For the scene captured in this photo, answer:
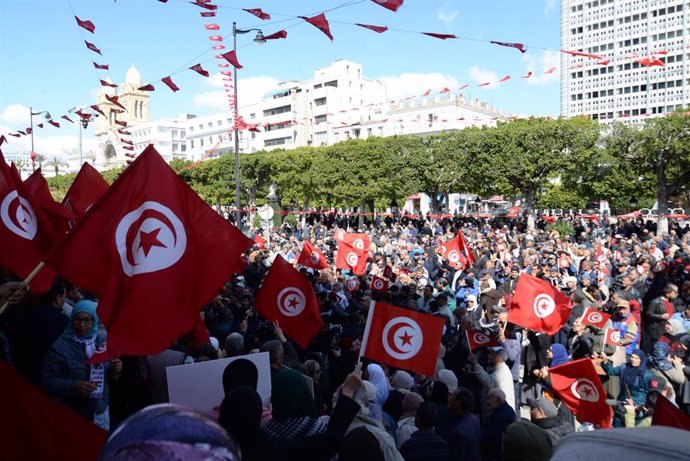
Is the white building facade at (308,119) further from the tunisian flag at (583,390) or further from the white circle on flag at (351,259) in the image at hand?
the tunisian flag at (583,390)

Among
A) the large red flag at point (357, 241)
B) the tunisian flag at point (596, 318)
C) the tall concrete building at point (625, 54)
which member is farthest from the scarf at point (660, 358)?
the tall concrete building at point (625, 54)

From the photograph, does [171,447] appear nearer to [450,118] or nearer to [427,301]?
[427,301]

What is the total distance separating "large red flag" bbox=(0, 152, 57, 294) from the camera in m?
6.07

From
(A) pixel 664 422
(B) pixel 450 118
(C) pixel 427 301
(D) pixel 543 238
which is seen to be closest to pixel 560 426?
(A) pixel 664 422

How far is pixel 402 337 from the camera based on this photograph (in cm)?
561

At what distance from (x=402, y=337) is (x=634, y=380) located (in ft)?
9.20

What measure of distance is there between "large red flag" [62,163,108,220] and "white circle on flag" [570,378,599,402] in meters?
6.79

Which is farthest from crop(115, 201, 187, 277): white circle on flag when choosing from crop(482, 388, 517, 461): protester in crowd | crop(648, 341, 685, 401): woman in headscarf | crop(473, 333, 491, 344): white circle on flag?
crop(648, 341, 685, 401): woman in headscarf

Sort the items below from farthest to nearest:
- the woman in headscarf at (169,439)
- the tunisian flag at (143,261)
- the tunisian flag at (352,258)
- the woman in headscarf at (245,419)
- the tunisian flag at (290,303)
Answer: the tunisian flag at (352,258)
the tunisian flag at (290,303)
the tunisian flag at (143,261)
the woman in headscarf at (245,419)
the woman in headscarf at (169,439)

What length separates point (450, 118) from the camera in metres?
78.6

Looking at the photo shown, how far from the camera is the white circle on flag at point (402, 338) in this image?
18.3ft

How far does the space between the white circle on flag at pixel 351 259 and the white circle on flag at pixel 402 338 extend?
371 inches

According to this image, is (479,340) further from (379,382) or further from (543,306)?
(379,382)

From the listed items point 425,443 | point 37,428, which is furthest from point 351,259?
point 37,428
